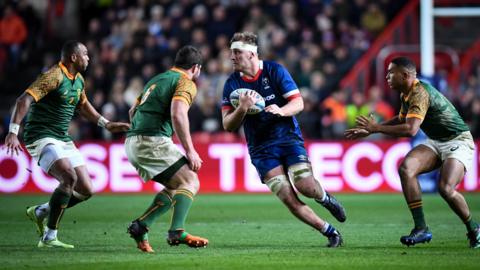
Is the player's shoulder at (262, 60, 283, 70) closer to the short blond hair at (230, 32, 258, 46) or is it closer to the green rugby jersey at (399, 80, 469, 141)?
the short blond hair at (230, 32, 258, 46)

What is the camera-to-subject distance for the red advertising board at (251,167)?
2094 centimetres

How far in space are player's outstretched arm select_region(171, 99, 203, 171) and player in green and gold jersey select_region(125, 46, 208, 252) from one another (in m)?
0.01

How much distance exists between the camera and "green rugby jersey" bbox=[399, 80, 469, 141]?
10820 millimetres

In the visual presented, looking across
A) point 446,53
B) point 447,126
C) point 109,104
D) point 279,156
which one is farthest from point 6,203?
point 446,53

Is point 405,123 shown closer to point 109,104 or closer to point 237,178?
point 237,178

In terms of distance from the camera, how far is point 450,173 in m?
11.0

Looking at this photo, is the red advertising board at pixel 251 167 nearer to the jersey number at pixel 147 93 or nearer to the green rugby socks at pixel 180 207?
the jersey number at pixel 147 93

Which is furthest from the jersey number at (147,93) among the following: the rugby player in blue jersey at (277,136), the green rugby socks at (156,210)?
the green rugby socks at (156,210)

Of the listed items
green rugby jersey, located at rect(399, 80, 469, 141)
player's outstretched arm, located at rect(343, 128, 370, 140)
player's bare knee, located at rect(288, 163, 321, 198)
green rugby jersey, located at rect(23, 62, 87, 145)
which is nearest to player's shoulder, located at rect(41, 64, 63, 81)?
green rugby jersey, located at rect(23, 62, 87, 145)

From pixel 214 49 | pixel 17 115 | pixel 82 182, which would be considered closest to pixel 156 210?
pixel 82 182

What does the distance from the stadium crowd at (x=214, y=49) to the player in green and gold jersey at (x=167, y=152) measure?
11.2 meters

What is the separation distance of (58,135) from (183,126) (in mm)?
2080

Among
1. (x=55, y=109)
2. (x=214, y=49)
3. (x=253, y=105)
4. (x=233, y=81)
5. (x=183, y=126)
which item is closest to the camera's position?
(x=183, y=126)

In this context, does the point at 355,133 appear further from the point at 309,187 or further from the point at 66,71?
the point at 66,71
